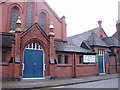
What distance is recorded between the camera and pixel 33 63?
16766 millimetres

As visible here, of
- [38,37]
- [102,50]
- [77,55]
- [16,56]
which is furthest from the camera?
[102,50]

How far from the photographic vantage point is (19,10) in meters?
20.8

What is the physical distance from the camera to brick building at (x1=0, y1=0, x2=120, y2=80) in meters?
15.7

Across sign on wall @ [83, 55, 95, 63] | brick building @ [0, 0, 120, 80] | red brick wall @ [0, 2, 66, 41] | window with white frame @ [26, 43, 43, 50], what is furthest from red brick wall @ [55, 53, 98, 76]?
red brick wall @ [0, 2, 66, 41]

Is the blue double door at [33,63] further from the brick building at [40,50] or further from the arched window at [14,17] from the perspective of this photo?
the arched window at [14,17]

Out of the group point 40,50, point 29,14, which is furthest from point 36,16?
point 40,50

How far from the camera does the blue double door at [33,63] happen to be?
16.3m

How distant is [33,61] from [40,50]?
1644 millimetres

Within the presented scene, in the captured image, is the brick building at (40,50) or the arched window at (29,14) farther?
the arched window at (29,14)

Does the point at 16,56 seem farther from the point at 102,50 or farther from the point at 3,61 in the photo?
the point at 102,50

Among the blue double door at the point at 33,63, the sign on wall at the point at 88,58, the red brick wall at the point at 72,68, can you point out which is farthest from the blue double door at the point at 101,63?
the blue double door at the point at 33,63

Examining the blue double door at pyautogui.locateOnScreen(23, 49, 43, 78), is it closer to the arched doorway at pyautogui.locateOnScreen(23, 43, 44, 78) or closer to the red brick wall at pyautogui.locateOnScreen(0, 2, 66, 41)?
the arched doorway at pyautogui.locateOnScreen(23, 43, 44, 78)

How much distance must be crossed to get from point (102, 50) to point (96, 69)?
3815mm

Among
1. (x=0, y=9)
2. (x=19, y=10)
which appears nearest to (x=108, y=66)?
(x=19, y=10)
